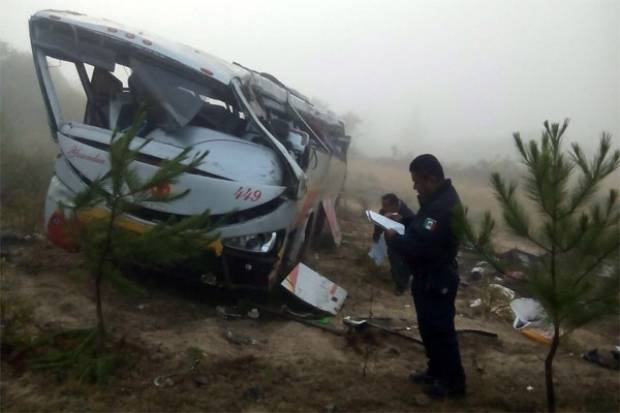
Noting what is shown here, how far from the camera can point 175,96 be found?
5570mm

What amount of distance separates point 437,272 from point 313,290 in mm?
2337

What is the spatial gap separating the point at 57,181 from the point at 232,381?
9.52ft

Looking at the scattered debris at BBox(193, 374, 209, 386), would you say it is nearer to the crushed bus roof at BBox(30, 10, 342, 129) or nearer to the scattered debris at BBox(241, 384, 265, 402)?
the scattered debris at BBox(241, 384, 265, 402)

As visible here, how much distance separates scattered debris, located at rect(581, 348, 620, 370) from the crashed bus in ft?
9.55

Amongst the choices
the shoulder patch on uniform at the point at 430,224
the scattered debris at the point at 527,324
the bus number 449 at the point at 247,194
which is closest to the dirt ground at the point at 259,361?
the scattered debris at the point at 527,324

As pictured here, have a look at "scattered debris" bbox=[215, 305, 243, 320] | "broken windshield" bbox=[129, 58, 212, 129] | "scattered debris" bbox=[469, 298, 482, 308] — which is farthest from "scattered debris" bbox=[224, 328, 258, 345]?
"scattered debris" bbox=[469, 298, 482, 308]

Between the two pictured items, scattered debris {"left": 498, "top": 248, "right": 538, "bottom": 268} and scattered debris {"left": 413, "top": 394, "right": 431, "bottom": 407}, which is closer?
scattered debris {"left": 498, "top": 248, "right": 538, "bottom": 268}

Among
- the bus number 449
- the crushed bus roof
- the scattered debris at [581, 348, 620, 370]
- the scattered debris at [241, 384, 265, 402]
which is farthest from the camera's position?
the crushed bus roof

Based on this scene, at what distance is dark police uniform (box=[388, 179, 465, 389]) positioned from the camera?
3.64 meters

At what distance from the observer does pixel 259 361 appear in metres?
4.15

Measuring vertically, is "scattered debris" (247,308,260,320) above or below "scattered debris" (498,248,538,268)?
below

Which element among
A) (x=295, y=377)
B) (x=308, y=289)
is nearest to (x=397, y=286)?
(x=308, y=289)

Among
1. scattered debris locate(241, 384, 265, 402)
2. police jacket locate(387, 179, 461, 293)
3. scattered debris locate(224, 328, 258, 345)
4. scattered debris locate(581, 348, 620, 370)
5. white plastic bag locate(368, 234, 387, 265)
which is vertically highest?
police jacket locate(387, 179, 461, 293)

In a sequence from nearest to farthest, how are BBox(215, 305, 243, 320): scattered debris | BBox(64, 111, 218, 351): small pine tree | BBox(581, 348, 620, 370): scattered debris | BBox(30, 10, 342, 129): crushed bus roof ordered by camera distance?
BBox(64, 111, 218, 351): small pine tree < BBox(581, 348, 620, 370): scattered debris < BBox(215, 305, 243, 320): scattered debris < BBox(30, 10, 342, 129): crushed bus roof
